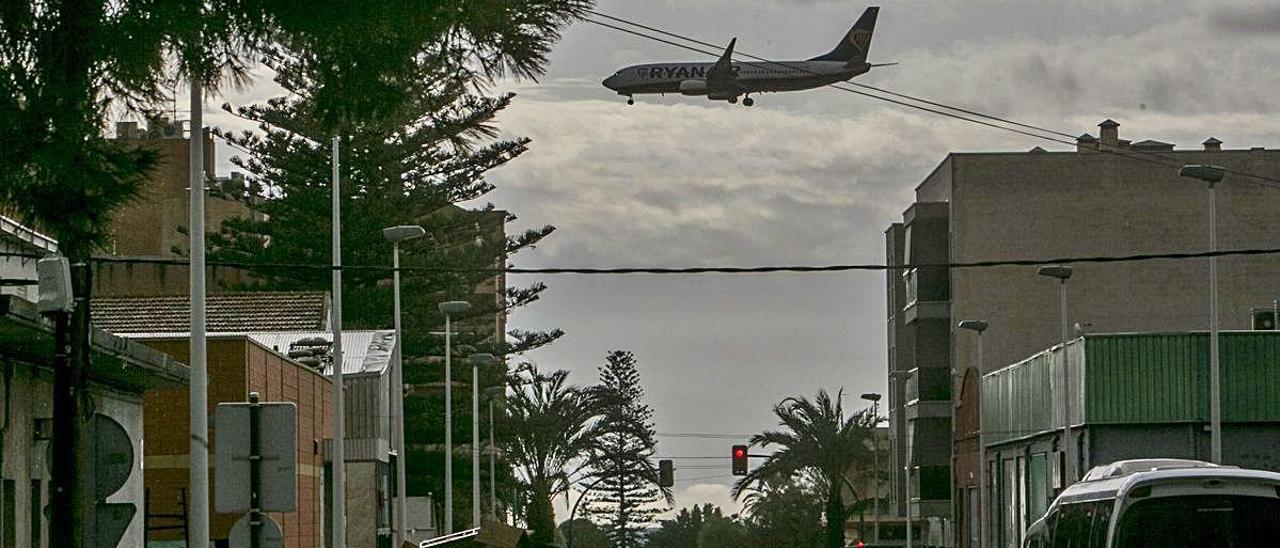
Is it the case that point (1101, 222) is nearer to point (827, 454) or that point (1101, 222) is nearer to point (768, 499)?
point (827, 454)

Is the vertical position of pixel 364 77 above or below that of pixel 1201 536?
above

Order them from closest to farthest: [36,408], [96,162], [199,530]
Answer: [96,162], [199,530], [36,408]

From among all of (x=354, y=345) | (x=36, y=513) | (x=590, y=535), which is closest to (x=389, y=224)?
(x=354, y=345)

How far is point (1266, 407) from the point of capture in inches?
2069

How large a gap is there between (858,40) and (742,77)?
1151 inches

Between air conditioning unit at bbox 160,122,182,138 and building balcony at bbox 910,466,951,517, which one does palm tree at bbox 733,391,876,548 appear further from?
air conditioning unit at bbox 160,122,182,138

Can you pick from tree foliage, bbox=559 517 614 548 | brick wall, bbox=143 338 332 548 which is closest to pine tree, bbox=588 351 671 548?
tree foliage, bbox=559 517 614 548

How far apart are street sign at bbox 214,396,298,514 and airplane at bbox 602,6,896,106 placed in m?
32.7

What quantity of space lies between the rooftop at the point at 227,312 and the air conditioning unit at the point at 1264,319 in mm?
29755

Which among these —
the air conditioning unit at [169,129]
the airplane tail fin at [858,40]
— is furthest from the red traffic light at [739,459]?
the air conditioning unit at [169,129]

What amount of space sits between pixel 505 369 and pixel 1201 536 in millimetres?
54773

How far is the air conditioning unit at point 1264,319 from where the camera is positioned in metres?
71.6

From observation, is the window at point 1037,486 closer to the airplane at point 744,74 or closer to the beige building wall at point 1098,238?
the airplane at point 744,74

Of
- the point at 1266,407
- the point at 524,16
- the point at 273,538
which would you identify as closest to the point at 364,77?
the point at 524,16
